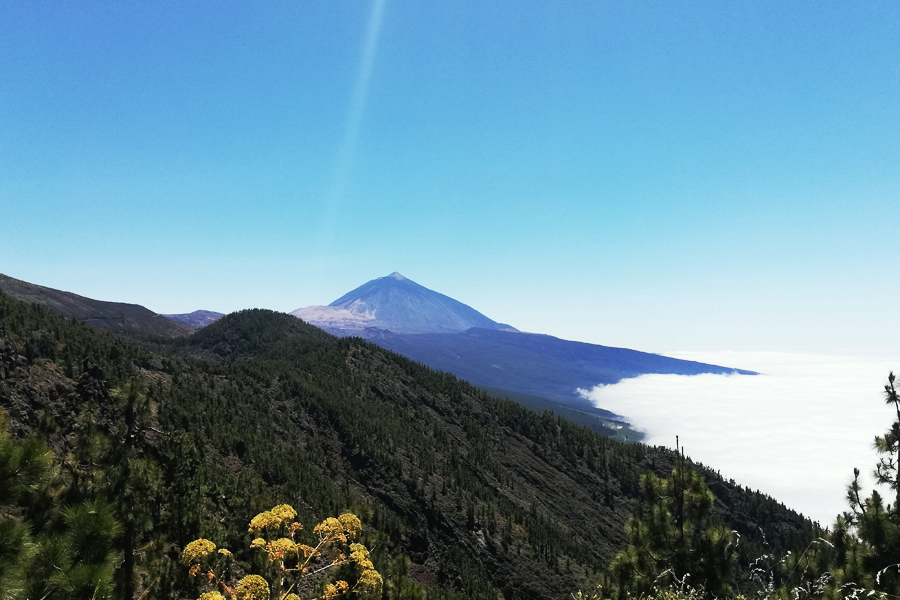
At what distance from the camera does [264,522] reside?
697cm

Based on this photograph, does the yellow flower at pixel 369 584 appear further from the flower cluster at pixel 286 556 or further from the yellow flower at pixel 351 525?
the yellow flower at pixel 351 525

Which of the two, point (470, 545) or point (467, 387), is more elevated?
point (467, 387)

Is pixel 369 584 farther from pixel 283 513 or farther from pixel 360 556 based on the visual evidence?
pixel 283 513

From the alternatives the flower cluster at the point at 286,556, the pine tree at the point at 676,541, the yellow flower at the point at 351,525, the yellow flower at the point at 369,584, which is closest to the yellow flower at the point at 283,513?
the flower cluster at the point at 286,556

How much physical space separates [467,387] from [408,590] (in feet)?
470

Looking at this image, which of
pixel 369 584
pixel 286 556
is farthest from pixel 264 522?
pixel 369 584

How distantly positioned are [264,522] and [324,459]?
7864cm

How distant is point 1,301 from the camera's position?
181 feet

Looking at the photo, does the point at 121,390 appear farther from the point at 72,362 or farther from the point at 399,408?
the point at 399,408

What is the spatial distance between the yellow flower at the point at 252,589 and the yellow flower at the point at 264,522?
0.95 metres

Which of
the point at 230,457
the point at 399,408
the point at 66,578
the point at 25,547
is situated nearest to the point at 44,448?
the point at 25,547

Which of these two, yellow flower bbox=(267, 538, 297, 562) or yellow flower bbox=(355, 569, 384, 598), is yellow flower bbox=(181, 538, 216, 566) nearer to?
yellow flower bbox=(267, 538, 297, 562)

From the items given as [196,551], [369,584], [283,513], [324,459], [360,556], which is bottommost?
[324,459]

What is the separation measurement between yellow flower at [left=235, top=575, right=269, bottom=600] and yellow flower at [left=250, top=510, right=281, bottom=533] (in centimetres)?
95
